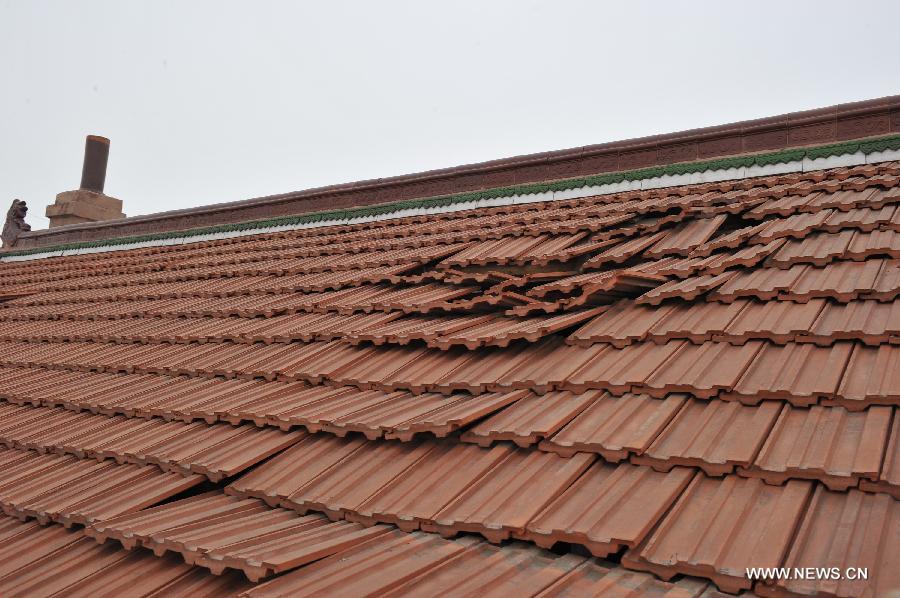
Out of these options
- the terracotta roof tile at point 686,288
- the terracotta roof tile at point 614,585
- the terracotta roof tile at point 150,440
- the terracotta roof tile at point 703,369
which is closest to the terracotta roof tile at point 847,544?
the terracotta roof tile at point 614,585

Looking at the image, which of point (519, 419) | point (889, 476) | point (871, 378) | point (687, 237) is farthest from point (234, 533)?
point (687, 237)

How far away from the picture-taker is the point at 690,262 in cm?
367

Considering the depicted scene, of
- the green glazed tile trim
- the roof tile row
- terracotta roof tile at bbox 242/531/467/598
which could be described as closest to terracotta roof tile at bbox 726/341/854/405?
the roof tile row

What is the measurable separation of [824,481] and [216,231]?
7.29 m

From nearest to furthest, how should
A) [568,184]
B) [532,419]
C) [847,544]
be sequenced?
[847,544], [532,419], [568,184]

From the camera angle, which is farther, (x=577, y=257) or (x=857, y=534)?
(x=577, y=257)

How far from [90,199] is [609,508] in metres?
Answer: 11.5

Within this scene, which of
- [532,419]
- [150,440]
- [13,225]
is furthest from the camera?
[13,225]

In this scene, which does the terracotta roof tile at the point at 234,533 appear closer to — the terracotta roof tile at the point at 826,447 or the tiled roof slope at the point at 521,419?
the tiled roof slope at the point at 521,419

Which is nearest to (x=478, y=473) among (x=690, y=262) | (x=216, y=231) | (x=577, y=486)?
(x=577, y=486)

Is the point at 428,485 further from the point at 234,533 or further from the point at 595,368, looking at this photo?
the point at 595,368

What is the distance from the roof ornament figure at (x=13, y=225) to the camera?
36.9ft

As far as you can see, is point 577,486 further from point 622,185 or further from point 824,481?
point 622,185

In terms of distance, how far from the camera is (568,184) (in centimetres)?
597
